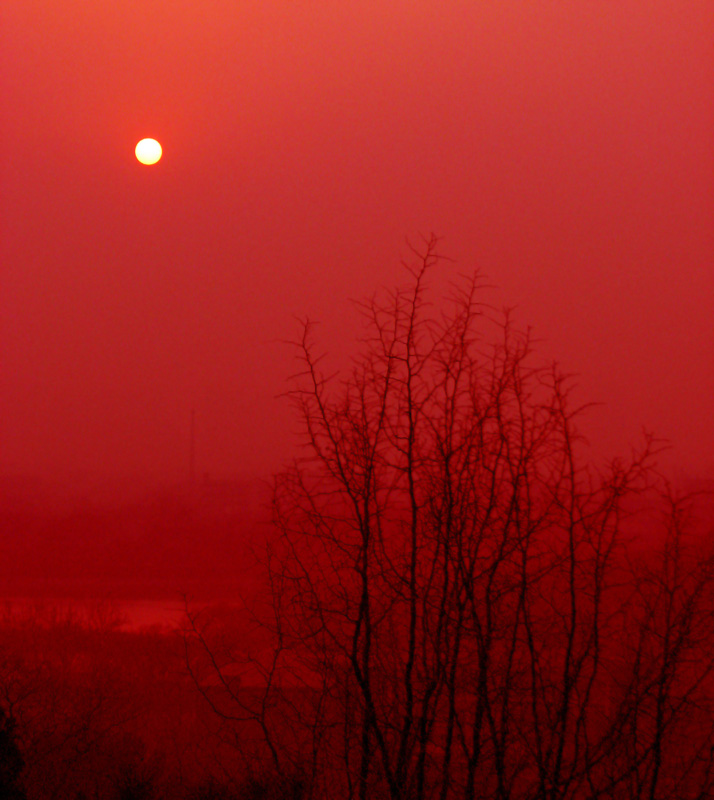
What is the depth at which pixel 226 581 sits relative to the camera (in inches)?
530

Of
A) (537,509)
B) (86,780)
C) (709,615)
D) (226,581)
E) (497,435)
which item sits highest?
(497,435)

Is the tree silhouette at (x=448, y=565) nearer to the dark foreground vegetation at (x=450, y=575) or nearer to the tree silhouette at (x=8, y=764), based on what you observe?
the dark foreground vegetation at (x=450, y=575)

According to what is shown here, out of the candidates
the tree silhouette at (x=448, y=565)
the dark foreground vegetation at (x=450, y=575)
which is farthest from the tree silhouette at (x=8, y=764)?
the tree silhouette at (x=448, y=565)

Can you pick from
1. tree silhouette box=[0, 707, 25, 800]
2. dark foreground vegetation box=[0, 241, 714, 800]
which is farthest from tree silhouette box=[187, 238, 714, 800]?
tree silhouette box=[0, 707, 25, 800]

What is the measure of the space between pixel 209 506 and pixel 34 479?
6217 mm

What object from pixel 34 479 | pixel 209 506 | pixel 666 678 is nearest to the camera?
pixel 666 678

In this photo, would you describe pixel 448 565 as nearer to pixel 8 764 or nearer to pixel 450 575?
pixel 450 575

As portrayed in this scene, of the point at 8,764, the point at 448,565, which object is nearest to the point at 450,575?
the point at 448,565

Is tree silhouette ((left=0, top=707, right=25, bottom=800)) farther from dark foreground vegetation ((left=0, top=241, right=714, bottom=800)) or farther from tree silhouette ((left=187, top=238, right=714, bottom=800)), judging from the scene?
tree silhouette ((left=187, top=238, right=714, bottom=800))

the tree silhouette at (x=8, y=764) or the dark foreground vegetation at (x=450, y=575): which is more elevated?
the dark foreground vegetation at (x=450, y=575)

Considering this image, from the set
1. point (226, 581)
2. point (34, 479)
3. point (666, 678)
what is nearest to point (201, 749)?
point (666, 678)

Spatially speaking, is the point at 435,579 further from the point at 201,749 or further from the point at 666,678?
the point at 201,749

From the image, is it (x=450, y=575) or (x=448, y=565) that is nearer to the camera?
(x=448, y=565)

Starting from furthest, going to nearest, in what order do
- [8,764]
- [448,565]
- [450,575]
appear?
1. [450,575]
2. [448,565]
3. [8,764]
